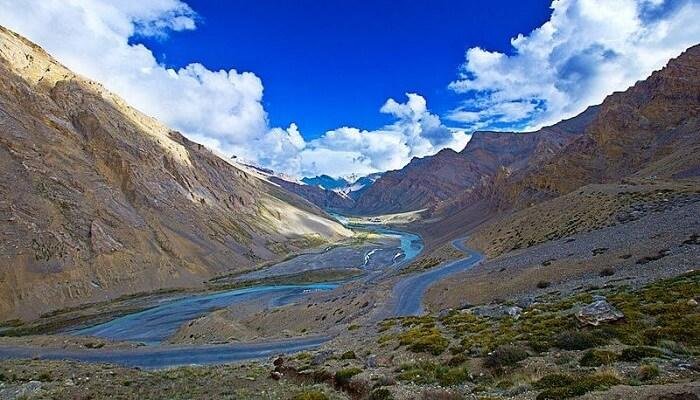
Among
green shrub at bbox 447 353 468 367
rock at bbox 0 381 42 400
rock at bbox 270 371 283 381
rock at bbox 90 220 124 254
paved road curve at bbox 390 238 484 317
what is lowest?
paved road curve at bbox 390 238 484 317

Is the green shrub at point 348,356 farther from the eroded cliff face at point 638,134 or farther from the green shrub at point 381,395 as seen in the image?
the eroded cliff face at point 638,134

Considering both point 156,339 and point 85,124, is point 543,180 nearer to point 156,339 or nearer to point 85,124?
point 156,339

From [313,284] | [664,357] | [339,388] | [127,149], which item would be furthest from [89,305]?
[664,357]

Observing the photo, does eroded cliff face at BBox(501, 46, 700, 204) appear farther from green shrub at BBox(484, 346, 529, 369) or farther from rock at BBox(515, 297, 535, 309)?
green shrub at BBox(484, 346, 529, 369)

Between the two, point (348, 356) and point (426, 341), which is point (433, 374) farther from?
point (348, 356)

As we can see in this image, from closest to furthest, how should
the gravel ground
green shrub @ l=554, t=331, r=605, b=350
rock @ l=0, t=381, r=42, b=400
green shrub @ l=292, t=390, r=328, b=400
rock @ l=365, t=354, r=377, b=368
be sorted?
green shrub @ l=292, t=390, r=328, b=400 < green shrub @ l=554, t=331, r=605, b=350 < rock @ l=0, t=381, r=42, b=400 < rock @ l=365, t=354, r=377, b=368 < the gravel ground


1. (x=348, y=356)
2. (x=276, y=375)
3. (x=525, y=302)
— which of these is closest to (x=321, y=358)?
(x=348, y=356)

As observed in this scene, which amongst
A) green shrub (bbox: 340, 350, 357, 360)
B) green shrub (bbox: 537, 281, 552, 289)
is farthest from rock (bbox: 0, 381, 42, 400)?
green shrub (bbox: 537, 281, 552, 289)
